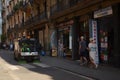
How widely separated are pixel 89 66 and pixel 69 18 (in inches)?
422

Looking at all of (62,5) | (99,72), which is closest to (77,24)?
(62,5)

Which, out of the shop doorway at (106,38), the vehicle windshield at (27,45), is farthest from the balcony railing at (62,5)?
the shop doorway at (106,38)

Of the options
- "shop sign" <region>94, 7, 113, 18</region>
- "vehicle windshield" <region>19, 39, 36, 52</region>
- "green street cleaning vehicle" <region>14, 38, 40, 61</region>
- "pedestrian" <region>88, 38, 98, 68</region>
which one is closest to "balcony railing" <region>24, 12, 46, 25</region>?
"vehicle windshield" <region>19, 39, 36, 52</region>

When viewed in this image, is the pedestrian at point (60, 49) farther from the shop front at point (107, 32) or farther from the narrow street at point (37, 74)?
the shop front at point (107, 32)

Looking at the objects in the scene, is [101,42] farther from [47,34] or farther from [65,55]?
[47,34]

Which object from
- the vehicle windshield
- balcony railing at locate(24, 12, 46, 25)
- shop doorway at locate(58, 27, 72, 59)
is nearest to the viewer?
the vehicle windshield

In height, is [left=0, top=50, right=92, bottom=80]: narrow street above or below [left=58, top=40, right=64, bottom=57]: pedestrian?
below

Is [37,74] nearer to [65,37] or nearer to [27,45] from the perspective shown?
[27,45]

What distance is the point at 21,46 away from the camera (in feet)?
108

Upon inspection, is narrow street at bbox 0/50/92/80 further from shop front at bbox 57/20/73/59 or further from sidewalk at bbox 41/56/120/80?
shop front at bbox 57/20/73/59

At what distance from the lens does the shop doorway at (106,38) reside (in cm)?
2452

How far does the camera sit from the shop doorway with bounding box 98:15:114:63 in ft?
80.4

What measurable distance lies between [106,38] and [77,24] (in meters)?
7.03

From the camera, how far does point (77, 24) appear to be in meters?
32.0
